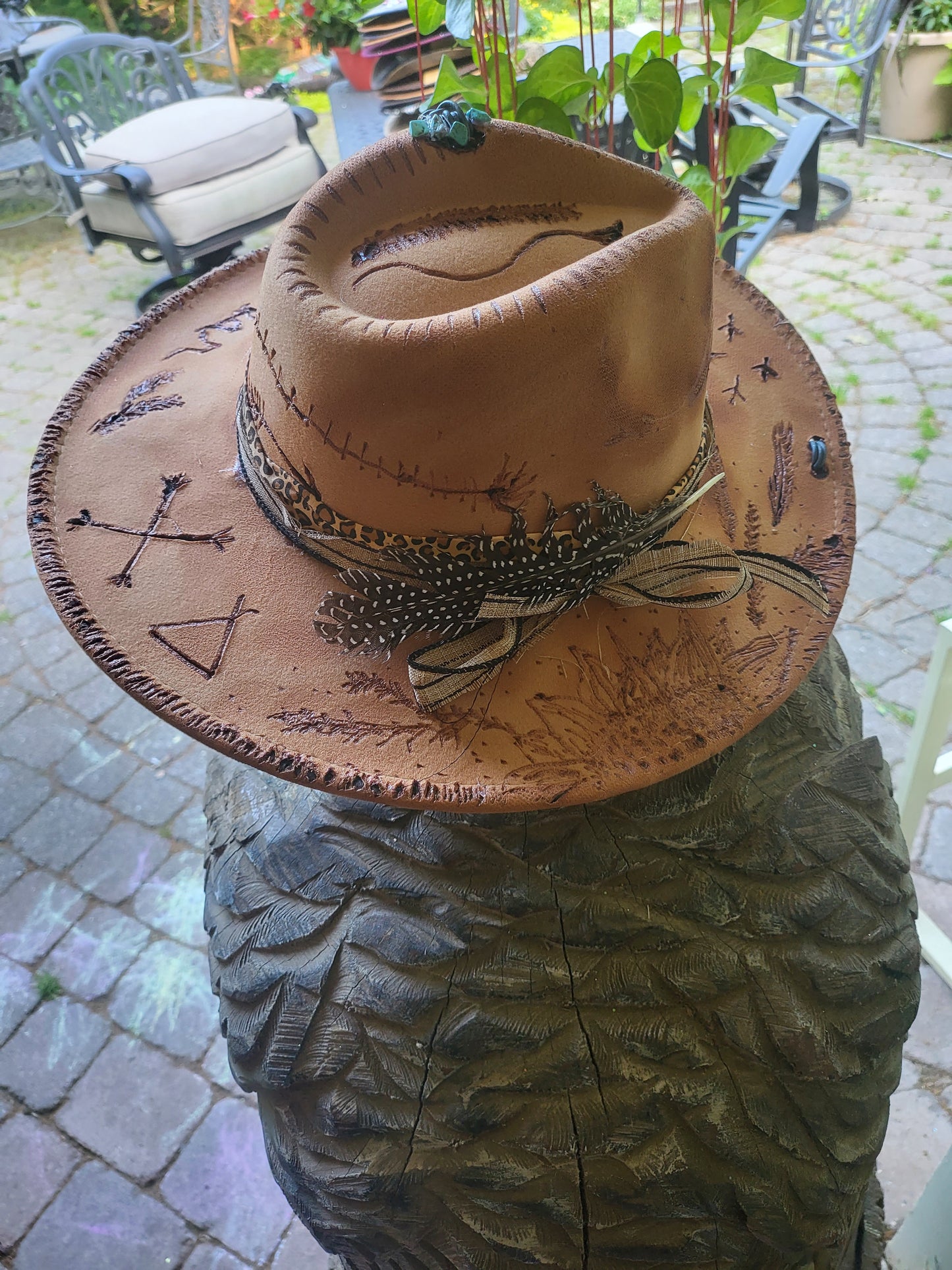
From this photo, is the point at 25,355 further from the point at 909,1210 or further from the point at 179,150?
the point at 909,1210

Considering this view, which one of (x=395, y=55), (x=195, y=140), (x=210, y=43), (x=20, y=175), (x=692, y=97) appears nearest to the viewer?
(x=692, y=97)

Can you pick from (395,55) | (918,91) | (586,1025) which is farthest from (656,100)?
(918,91)

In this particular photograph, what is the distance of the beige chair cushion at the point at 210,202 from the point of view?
4.39 m

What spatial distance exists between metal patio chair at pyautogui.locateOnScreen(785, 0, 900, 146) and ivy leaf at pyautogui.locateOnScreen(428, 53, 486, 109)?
487 cm

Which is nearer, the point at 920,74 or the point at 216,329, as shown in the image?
the point at 216,329

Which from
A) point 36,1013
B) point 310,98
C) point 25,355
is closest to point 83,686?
point 36,1013

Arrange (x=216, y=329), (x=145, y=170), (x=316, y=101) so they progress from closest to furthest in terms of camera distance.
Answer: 1. (x=216, y=329)
2. (x=145, y=170)
3. (x=316, y=101)

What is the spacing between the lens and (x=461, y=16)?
127 cm

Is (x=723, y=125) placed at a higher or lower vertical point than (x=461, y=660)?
higher

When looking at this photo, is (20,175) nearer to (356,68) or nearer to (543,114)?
(356,68)

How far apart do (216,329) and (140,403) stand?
190 millimetres

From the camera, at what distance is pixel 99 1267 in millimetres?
1888

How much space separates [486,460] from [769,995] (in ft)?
2.22

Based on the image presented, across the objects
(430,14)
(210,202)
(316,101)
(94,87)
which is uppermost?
(430,14)
